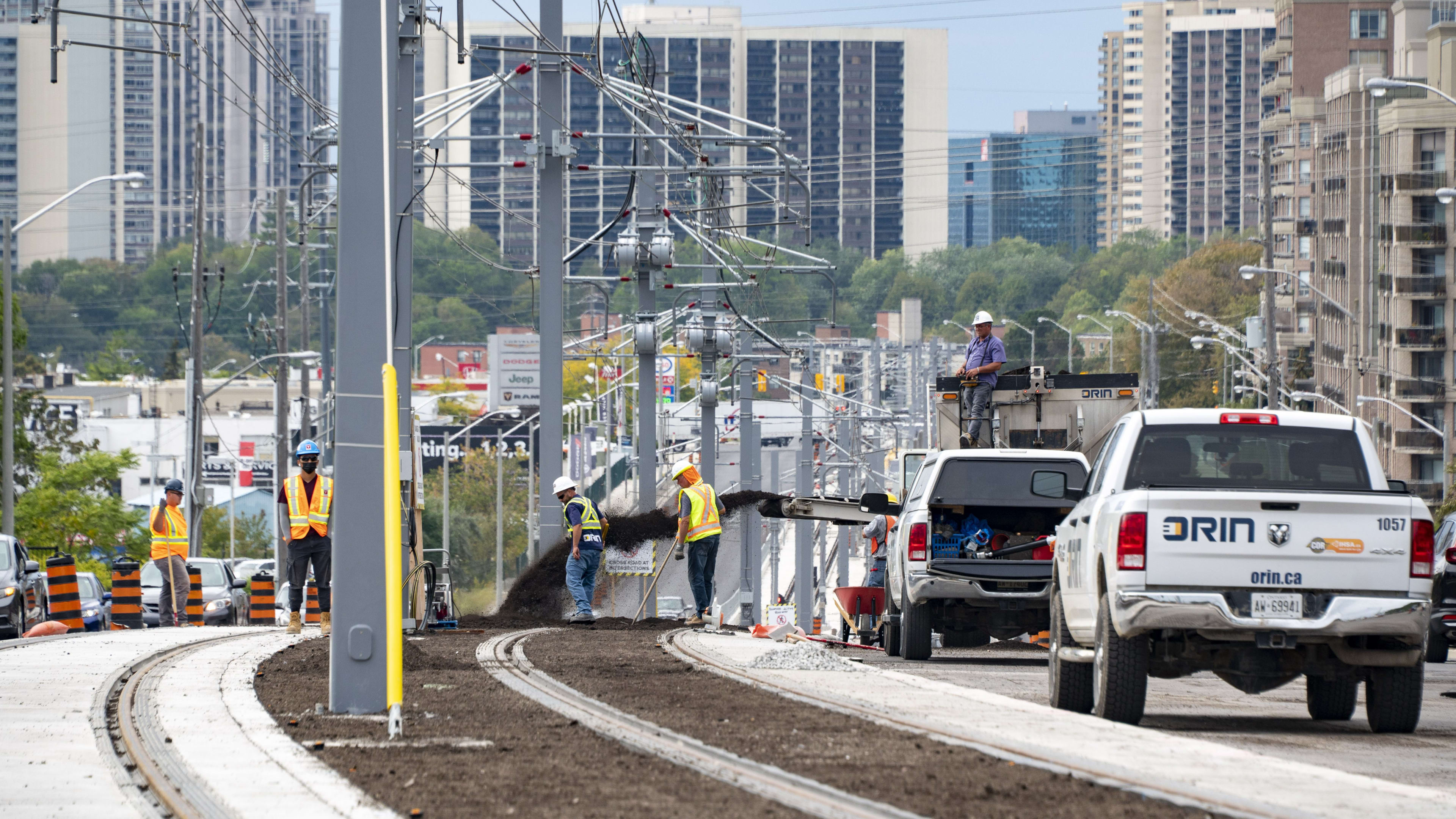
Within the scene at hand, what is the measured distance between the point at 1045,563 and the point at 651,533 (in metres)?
11.6

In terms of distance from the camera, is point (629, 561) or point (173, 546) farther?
point (629, 561)

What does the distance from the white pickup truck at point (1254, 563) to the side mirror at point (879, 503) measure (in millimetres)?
6838

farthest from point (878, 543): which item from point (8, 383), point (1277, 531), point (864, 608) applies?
point (1277, 531)

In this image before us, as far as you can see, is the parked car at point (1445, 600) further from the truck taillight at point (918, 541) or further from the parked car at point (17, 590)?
the parked car at point (17, 590)

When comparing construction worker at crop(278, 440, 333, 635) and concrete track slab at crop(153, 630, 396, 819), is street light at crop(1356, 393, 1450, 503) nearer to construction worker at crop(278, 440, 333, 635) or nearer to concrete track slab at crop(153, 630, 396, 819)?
construction worker at crop(278, 440, 333, 635)

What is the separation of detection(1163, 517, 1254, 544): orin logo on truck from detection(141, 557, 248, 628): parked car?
76.1 ft

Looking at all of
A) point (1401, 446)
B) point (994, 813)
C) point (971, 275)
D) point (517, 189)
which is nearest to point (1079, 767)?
point (994, 813)

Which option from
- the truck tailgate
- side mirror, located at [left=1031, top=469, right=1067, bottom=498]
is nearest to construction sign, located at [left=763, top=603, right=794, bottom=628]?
side mirror, located at [left=1031, top=469, right=1067, bottom=498]

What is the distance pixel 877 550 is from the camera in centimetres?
3017

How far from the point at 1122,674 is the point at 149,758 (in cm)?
560

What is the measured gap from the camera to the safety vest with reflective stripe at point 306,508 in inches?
738

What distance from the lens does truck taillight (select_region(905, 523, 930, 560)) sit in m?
17.8

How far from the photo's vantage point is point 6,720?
10805 mm

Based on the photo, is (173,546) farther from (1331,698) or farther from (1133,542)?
(1133,542)
